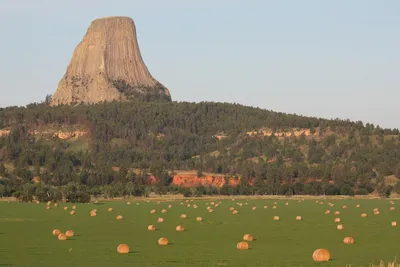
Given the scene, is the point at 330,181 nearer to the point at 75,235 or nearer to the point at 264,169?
the point at 264,169

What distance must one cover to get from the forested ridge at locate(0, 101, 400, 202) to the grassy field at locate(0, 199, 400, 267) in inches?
1282

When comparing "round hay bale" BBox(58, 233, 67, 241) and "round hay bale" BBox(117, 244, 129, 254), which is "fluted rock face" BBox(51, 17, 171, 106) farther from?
"round hay bale" BBox(117, 244, 129, 254)

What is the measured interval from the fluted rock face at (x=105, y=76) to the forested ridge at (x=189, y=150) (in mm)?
16485

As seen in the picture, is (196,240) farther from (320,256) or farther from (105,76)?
(105,76)

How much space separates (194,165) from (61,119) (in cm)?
3449

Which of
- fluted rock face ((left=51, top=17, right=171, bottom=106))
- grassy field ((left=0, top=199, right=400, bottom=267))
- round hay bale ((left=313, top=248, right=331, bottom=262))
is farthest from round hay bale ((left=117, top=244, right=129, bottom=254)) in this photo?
fluted rock face ((left=51, top=17, right=171, bottom=106))

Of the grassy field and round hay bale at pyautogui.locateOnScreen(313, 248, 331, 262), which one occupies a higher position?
round hay bale at pyautogui.locateOnScreen(313, 248, 331, 262)

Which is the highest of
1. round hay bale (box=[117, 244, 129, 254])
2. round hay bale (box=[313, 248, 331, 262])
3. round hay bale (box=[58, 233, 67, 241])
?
round hay bale (box=[313, 248, 331, 262])

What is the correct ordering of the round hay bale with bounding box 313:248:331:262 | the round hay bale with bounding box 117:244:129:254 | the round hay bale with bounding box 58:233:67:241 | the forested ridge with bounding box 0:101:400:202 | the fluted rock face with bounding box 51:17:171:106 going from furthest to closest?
the fluted rock face with bounding box 51:17:171:106 → the forested ridge with bounding box 0:101:400:202 → the round hay bale with bounding box 58:233:67:241 → the round hay bale with bounding box 117:244:129:254 → the round hay bale with bounding box 313:248:331:262

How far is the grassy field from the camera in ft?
76.6

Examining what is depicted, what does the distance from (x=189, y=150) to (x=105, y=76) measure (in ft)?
180

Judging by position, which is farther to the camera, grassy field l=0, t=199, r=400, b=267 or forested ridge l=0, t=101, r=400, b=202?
forested ridge l=0, t=101, r=400, b=202

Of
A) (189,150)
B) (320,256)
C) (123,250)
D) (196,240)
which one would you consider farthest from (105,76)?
(320,256)

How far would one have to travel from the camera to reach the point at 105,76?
18838 cm
